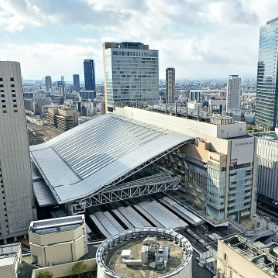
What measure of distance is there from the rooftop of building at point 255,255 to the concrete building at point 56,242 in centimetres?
1924

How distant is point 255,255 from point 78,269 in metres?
22.1

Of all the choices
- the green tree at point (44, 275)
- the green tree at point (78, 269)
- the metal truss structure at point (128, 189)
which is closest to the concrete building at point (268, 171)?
the metal truss structure at point (128, 189)

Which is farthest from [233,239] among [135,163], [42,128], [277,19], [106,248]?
[42,128]

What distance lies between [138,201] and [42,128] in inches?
5546

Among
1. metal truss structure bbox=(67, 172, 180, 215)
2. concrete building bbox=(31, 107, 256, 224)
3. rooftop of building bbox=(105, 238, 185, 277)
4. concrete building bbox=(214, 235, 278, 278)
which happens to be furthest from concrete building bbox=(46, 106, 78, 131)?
concrete building bbox=(214, 235, 278, 278)

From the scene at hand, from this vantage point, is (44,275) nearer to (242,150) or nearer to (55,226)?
(55,226)

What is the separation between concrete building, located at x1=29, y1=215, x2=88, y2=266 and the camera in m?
37.7

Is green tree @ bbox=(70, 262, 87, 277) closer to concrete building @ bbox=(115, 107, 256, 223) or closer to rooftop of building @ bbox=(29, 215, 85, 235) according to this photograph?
rooftop of building @ bbox=(29, 215, 85, 235)

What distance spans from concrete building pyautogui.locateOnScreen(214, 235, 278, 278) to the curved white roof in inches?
1111

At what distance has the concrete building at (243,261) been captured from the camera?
2895 centimetres

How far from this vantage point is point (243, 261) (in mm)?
30516

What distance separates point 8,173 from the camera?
5484cm

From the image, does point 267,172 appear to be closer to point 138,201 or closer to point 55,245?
point 138,201

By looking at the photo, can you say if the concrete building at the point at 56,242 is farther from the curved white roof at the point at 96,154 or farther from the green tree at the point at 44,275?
the curved white roof at the point at 96,154
